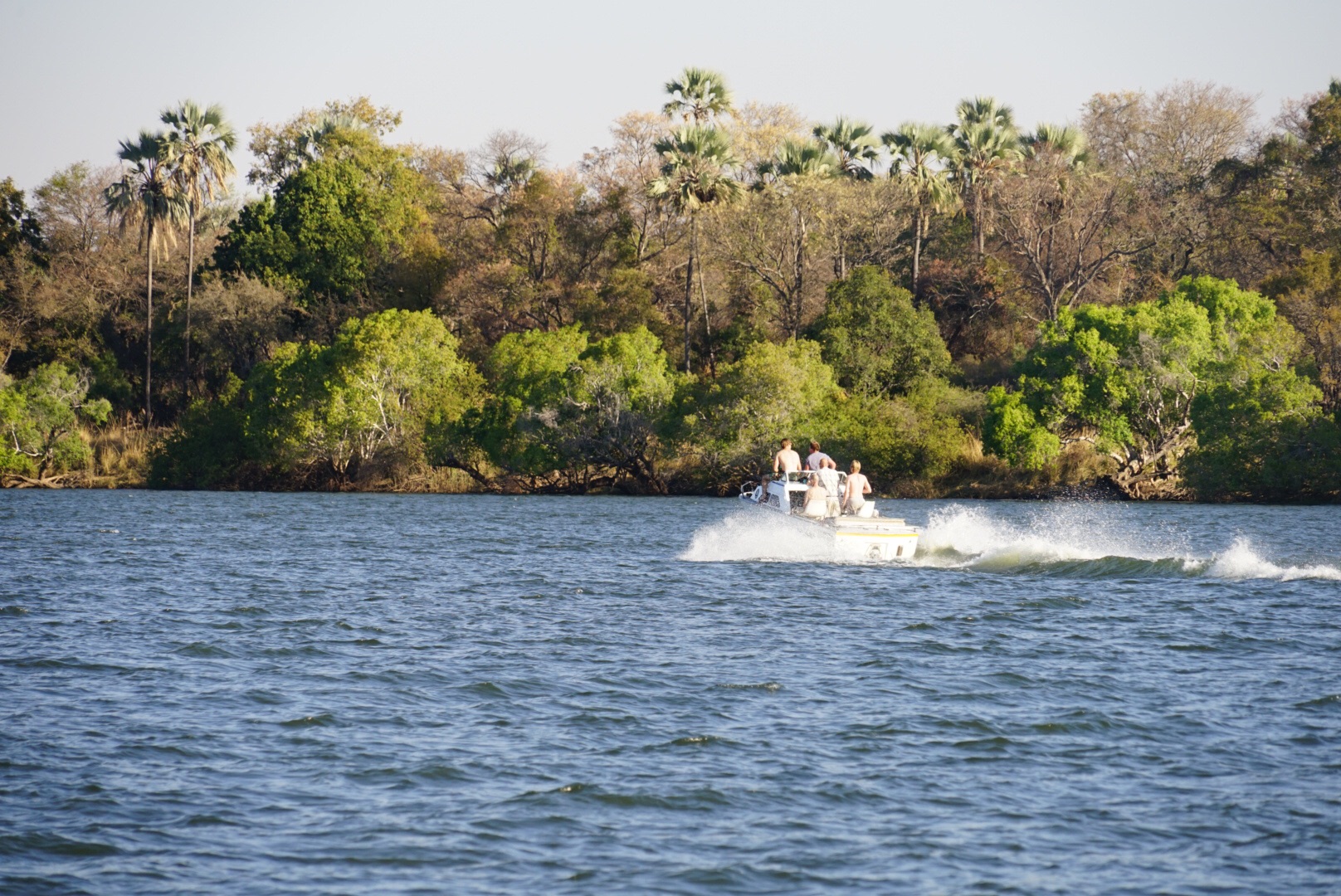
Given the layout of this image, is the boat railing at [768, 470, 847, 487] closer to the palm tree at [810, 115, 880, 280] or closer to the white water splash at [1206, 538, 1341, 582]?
the white water splash at [1206, 538, 1341, 582]

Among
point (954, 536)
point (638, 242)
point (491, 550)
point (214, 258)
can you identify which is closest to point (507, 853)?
point (954, 536)

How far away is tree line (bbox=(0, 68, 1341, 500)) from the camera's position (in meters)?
53.5

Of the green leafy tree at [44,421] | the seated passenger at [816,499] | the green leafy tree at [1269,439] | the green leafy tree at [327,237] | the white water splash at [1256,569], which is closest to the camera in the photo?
the white water splash at [1256,569]

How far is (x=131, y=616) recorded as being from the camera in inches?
811

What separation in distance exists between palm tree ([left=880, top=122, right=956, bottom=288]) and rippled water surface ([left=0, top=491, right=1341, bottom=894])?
41.0 m

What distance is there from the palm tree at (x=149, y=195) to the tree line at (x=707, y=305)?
0.16 metres

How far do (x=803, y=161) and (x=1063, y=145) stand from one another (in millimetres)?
12242

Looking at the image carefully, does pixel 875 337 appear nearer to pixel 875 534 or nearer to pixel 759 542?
pixel 759 542

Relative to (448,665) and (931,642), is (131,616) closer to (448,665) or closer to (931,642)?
(448,665)

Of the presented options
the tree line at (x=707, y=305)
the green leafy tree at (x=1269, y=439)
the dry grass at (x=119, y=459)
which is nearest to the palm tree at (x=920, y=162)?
the tree line at (x=707, y=305)

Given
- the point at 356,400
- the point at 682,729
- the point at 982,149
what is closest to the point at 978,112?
the point at 982,149

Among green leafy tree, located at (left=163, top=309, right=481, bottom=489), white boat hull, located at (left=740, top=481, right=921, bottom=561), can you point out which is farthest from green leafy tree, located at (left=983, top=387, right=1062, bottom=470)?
white boat hull, located at (left=740, top=481, right=921, bottom=561)

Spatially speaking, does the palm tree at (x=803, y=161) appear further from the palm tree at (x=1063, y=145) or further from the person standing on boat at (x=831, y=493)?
the person standing on boat at (x=831, y=493)

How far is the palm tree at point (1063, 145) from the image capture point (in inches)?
2628
